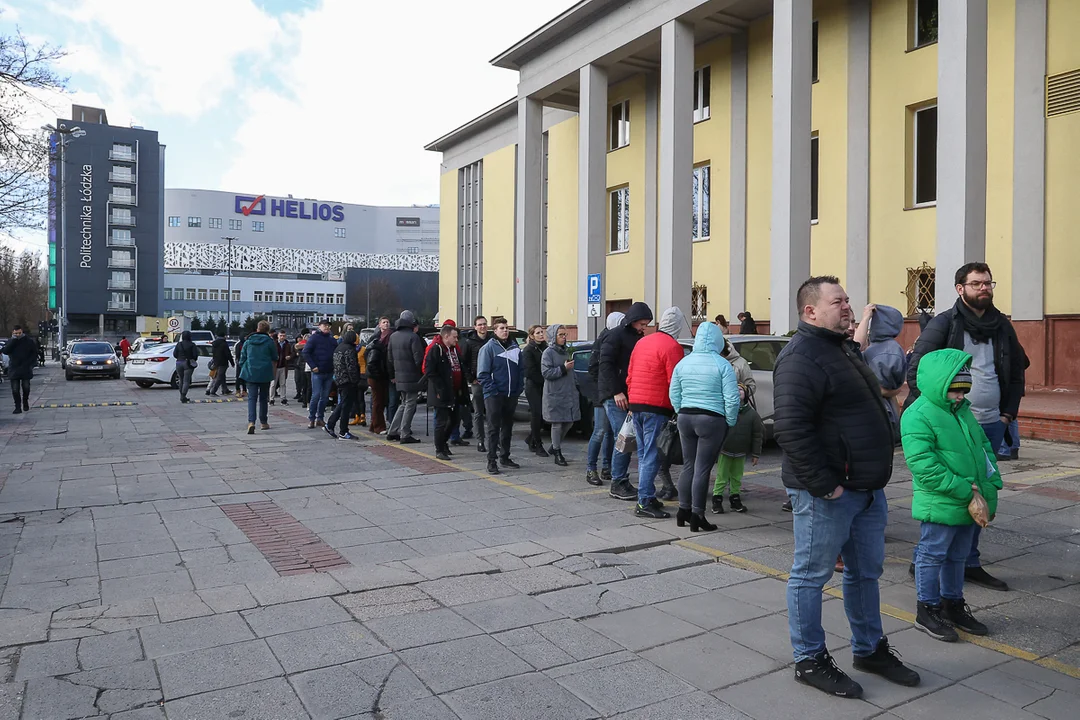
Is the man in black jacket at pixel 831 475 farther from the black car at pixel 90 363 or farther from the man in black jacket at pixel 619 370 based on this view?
the black car at pixel 90 363

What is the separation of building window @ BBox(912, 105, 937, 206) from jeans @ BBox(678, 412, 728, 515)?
1407 cm

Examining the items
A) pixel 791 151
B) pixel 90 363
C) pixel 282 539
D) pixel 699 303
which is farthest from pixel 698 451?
pixel 90 363

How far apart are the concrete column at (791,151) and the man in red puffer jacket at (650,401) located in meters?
12.3

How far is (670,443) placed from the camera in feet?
25.1

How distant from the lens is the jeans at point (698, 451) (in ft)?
21.9

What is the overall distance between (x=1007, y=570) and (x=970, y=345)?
1.59 metres

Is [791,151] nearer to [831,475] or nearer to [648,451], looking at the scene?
[648,451]

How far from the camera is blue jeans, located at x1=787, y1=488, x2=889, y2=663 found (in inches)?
144

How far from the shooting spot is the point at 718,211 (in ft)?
78.5

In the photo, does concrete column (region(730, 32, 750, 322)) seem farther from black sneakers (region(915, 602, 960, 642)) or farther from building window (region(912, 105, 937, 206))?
black sneakers (region(915, 602, 960, 642))

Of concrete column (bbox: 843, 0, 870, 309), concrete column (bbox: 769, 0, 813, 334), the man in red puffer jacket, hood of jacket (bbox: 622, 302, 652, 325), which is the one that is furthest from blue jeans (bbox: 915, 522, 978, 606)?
concrete column (bbox: 843, 0, 870, 309)

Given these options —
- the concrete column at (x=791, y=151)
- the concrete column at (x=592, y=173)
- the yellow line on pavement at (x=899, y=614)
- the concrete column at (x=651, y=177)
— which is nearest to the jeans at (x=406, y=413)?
the yellow line on pavement at (x=899, y=614)

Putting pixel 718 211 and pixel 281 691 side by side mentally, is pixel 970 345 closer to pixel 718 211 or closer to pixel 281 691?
pixel 281 691

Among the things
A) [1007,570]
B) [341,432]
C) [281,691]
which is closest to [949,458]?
[1007,570]
